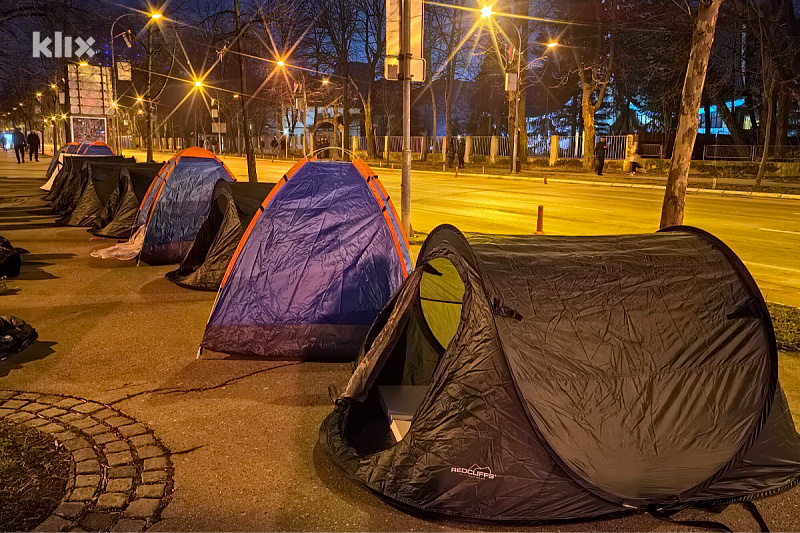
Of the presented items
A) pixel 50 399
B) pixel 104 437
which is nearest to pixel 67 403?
pixel 50 399

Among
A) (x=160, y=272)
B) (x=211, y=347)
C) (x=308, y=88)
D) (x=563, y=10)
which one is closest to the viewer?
(x=211, y=347)

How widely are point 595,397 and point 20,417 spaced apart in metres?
3.99

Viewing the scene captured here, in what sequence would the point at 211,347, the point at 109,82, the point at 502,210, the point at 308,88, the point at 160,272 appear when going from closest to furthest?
1. the point at 211,347
2. the point at 160,272
3. the point at 502,210
4. the point at 109,82
5. the point at 308,88

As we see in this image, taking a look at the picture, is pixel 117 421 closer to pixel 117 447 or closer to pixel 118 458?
pixel 117 447

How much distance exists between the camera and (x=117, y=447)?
14.1 feet

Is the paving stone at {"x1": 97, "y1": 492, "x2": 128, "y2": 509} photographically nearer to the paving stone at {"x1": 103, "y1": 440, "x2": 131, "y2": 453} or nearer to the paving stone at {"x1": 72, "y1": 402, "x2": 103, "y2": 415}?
the paving stone at {"x1": 103, "y1": 440, "x2": 131, "y2": 453}

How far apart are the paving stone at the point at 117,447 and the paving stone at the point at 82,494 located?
49 centimetres

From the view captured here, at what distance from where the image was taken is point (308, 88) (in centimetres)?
5259

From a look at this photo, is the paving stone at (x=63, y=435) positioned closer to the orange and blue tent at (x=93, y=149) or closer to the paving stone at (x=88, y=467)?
the paving stone at (x=88, y=467)

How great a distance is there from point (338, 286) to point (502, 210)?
11.4 m

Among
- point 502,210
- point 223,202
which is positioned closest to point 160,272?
point 223,202

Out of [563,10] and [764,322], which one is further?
[563,10]

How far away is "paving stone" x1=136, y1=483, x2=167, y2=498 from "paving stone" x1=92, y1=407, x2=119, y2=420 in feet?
3.77

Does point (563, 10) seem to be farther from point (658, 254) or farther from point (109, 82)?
point (658, 254)
